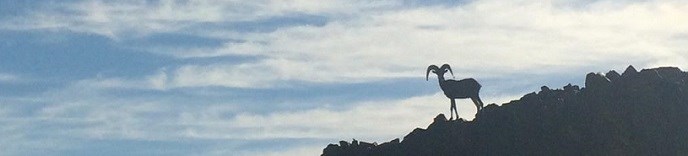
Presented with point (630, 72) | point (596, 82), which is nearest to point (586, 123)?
point (596, 82)

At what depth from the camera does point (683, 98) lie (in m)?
85.4

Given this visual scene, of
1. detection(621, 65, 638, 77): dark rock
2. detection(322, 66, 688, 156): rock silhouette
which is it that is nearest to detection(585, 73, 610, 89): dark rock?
detection(322, 66, 688, 156): rock silhouette

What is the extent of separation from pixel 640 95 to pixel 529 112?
→ 173 inches

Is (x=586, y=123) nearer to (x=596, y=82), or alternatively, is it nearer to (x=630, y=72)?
(x=596, y=82)

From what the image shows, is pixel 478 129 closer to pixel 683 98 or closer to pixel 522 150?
pixel 522 150

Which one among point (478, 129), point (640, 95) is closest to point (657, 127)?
point (640, 95)

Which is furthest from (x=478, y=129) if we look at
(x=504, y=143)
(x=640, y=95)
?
(x=640, y=95)

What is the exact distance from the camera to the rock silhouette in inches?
3329

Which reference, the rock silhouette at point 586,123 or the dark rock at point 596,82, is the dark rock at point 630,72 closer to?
the rock silhouette at point 586,123

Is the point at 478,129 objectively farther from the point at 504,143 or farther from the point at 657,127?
the point at 657,127

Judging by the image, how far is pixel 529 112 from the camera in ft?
282

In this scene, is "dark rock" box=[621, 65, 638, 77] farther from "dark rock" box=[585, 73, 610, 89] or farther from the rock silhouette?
"dark rock" box=[585, 73, 610, 89]

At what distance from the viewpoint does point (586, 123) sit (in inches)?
3354

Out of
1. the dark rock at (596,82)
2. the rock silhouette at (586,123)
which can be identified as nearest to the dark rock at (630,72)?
the rock silhouette at (586,123)
